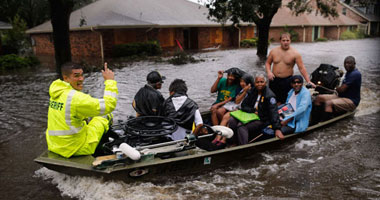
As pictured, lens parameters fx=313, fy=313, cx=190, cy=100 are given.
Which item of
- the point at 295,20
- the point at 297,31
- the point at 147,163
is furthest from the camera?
the point at 297,31

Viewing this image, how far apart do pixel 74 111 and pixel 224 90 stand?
127 inches

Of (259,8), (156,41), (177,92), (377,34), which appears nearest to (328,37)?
(377,34)

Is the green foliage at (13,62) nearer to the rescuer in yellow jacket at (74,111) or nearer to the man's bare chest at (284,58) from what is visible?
the rescuer in yellow jacket at (74,111)

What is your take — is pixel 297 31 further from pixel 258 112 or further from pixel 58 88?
pixel 58 88

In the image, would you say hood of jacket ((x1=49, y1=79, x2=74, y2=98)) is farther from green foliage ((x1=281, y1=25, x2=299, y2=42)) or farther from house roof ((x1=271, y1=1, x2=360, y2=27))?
green foliage ((x1=281, y1=25, x2=299, y2=42))

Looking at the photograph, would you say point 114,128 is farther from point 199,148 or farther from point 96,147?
point 199,148

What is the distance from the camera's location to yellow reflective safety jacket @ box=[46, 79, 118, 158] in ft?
12.8

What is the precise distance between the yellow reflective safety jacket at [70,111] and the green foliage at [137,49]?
18908 millimetres

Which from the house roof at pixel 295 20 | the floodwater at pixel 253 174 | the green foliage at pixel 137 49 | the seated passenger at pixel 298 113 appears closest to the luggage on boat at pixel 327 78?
the floodwater at pixel 253 174

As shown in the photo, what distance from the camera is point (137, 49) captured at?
76.3ft

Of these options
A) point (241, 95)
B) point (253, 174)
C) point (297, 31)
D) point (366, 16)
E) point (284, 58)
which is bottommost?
point (253, 174)

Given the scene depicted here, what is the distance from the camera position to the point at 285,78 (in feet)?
22.9

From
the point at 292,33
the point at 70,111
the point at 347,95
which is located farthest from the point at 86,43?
the point at 292,33

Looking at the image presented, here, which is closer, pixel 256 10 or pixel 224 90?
pixel 224 90
